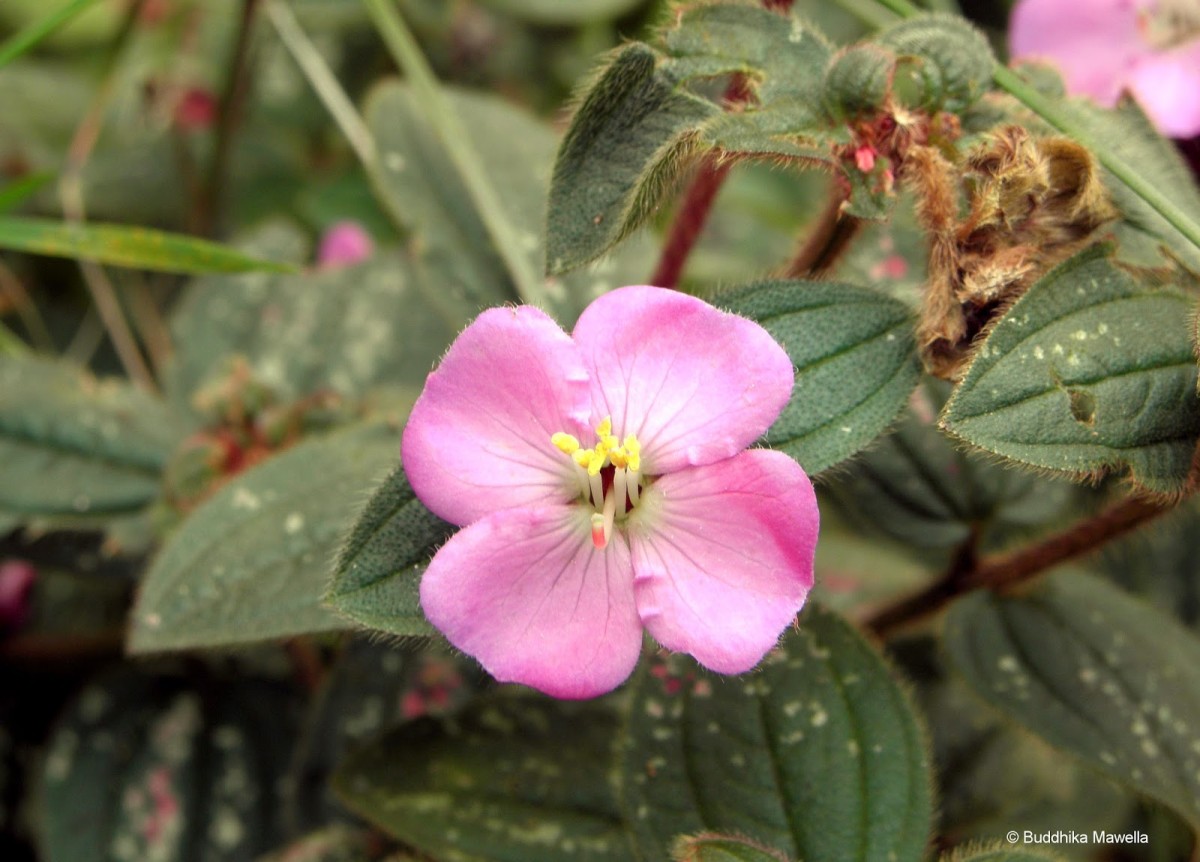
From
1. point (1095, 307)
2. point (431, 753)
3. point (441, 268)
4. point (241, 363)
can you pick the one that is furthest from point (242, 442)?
point (1095, 307)

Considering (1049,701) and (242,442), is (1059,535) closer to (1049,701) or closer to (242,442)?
(1049,701)

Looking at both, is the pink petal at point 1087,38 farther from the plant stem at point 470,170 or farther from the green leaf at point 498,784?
the green leaf at point 498,784

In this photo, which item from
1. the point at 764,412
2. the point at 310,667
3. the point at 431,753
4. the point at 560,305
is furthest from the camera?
the point at 310,667

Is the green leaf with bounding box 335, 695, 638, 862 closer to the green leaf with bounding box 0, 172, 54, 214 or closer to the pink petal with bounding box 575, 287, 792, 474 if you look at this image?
the pink petal with bounding box 575, 287, 792, 474

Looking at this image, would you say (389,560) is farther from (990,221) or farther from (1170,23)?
(1170,23)

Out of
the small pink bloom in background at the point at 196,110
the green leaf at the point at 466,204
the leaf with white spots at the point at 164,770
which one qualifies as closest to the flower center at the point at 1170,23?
the green leaf at the point at 466,204

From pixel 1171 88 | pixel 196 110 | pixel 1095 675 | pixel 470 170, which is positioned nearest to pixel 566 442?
pixel 470 170
